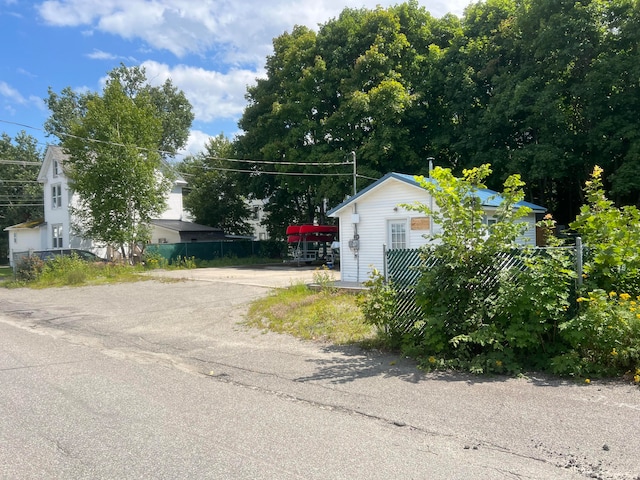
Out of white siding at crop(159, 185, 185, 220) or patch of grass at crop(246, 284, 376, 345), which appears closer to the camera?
patch of grass at crop(246, 284, 376, 345)

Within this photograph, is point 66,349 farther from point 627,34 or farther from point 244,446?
point 627,34

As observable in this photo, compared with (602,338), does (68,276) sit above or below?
above

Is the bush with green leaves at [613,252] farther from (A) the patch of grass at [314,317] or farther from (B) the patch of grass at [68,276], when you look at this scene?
(B) the patch of grass at [68,276]

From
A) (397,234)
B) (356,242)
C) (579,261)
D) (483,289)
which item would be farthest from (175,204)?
(579,261)

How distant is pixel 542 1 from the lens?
22.4 meters

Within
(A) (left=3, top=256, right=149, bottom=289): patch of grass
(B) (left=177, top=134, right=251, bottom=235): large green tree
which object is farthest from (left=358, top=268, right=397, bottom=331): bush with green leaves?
(B) (left=177, top=134, right=251, bottom=235): large green tree

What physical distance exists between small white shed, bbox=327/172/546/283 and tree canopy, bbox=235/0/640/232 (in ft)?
23.0

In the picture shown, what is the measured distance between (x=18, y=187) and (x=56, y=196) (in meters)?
16.8

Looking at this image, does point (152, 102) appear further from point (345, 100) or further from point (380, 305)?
point (380, 305)

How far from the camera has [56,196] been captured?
34844 millimetres

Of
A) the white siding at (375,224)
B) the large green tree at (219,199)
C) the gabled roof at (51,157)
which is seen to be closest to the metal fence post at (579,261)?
the white siding at (375,224)

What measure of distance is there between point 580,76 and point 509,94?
3.16 meters

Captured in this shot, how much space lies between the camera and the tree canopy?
21.5 meters

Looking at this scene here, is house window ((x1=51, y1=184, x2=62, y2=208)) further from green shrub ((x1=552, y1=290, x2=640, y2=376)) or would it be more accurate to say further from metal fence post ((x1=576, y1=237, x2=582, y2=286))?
green shrub ((x1=552, y1=290, x2=640, y2=376))
